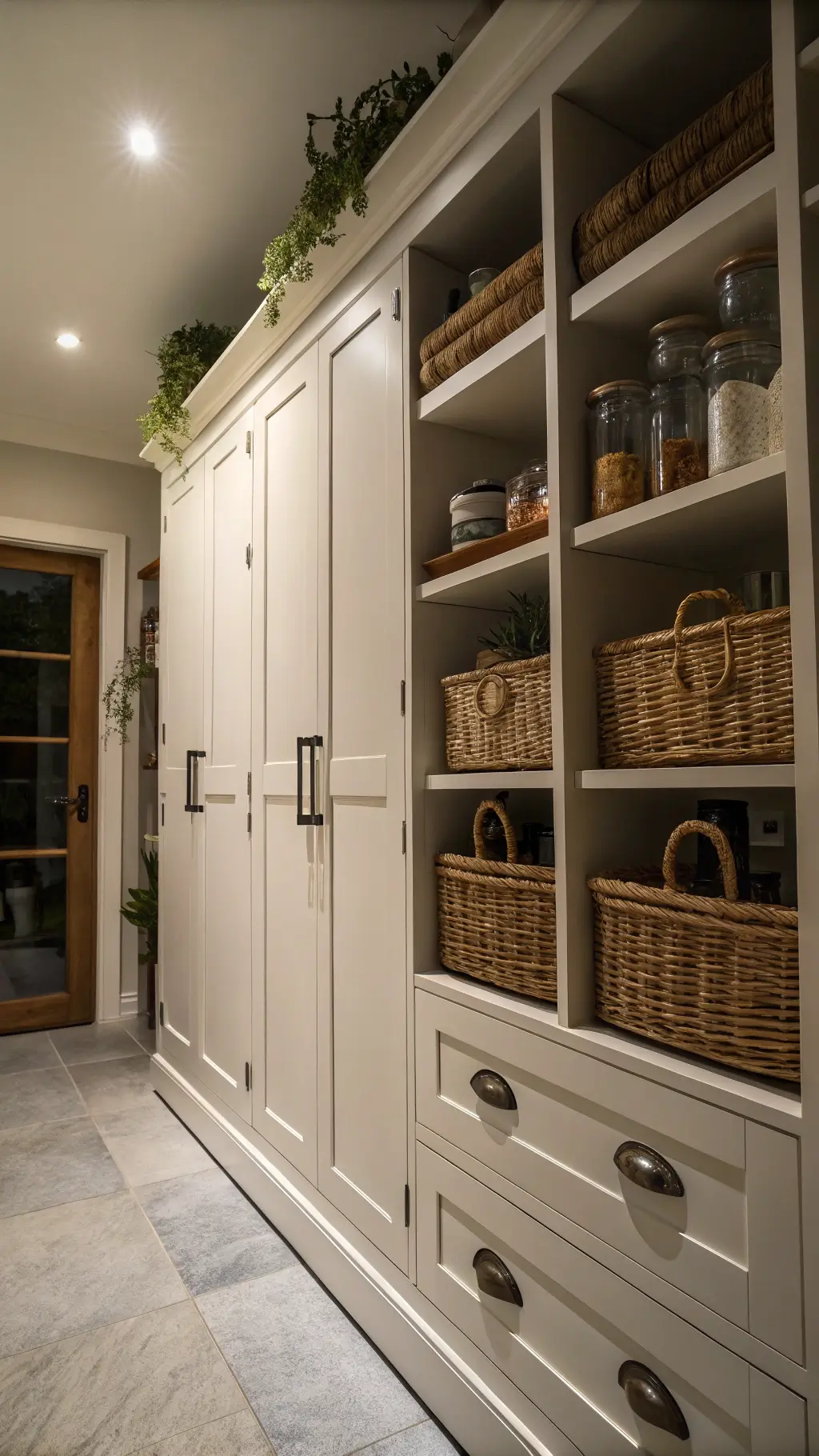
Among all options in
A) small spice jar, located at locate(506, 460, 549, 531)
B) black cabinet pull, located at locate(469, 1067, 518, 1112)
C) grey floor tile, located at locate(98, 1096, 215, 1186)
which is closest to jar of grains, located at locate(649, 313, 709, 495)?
small spice jar, located at locate(506, 460, 549, 531)

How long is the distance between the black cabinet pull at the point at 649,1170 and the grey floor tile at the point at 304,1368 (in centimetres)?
81

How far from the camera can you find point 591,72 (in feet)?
4.34

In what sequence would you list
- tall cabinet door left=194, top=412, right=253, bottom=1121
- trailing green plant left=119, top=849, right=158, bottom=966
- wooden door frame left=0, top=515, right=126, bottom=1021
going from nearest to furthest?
tall cabinet door left=194, top=412, right=253, bottom=1121
trailing green plant left=119, top=849, right=158, bottom=966
wooden door frame left=0, top=515, right=126, bottom=1021

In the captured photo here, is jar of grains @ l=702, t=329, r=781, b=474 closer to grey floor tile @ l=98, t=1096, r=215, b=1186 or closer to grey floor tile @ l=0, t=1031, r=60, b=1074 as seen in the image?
grey floor tile @ l=98, t=1096, r=215, b=1186

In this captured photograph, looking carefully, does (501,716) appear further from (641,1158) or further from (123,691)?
(123,691)

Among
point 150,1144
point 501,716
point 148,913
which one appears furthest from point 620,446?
point 148,913

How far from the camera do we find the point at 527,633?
5.05ft

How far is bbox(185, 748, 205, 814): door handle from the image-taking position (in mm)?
2891

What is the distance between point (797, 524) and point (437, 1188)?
4.22ft

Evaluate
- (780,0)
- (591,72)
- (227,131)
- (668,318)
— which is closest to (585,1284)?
(668,318)

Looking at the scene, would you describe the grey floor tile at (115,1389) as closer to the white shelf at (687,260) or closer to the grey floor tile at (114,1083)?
the grey floor tile at (114,1083)

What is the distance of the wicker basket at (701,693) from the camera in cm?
103

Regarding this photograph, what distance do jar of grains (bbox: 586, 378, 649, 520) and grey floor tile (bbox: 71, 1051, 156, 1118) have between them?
2758mm

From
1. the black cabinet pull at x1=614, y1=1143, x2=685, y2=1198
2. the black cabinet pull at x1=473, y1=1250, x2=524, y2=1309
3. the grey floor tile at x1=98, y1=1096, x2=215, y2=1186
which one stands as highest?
the black cabinet pull at x1=614, y1=1143, x2=685, y2=1198
